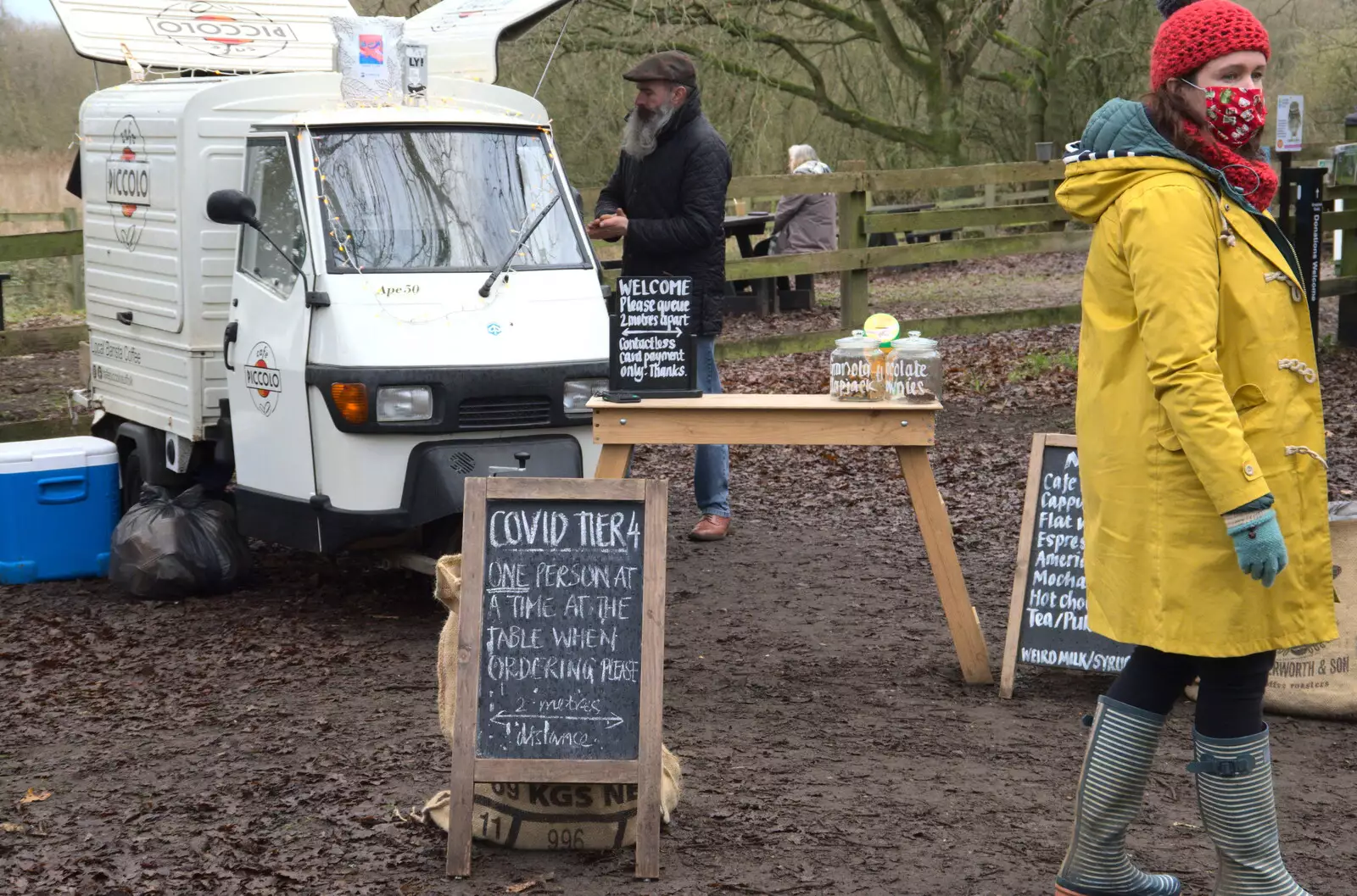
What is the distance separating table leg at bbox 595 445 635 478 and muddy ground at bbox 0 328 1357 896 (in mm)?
800

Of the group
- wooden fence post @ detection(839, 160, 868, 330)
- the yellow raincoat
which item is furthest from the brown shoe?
wooden fence post @ detection(839, 160, 868, 330)

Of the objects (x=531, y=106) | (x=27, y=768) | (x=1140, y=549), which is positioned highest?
(x=531, y=106)

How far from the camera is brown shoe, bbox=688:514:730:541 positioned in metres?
7.67

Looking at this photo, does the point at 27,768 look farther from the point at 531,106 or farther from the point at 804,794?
the point at 531,106

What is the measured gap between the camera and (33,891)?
3740mm

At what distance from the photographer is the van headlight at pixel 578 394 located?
6.21 metres

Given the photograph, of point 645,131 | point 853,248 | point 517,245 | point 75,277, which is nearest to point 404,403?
point 517,245

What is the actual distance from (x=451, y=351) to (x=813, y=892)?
3.02 m

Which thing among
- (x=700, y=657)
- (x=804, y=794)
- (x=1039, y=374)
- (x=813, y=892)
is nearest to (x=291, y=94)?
(x=700, y=657)

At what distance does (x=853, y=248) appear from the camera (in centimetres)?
1306

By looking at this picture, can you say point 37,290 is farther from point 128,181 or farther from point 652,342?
point 652,342

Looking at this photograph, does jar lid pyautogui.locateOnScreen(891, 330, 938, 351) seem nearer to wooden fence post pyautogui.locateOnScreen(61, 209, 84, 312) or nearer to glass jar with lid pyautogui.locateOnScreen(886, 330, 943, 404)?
glass jar with lid pyautogui.locateOnScreen(886, 330, 943, 404)

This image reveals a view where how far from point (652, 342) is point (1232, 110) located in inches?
95.1

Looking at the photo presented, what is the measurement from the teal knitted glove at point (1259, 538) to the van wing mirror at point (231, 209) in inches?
171
